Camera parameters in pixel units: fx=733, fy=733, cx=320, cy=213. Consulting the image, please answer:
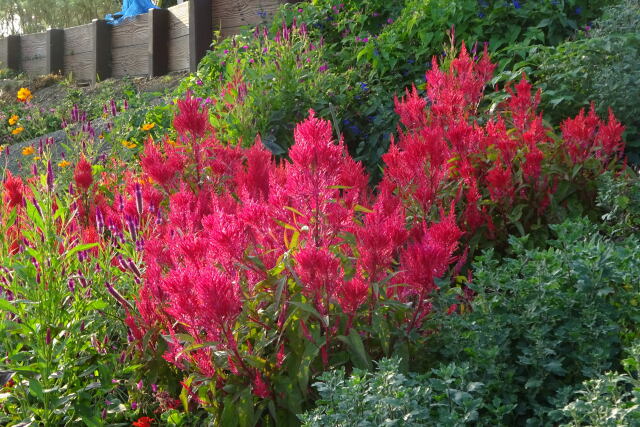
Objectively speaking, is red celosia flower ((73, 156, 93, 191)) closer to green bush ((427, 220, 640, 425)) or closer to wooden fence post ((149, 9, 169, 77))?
green bush ((427, 220, 640, 425))

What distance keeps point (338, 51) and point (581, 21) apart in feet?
8.01

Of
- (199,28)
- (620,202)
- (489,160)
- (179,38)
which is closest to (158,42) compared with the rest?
(179,38)

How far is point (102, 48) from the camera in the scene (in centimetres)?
1473

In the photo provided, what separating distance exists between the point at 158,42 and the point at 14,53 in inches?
303

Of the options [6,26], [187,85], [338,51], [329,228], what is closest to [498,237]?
[329,228]

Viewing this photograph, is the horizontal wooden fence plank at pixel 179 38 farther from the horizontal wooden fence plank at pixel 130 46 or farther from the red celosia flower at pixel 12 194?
the red celosia flower at pixel 12 194

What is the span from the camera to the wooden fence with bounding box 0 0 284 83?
10.8 m

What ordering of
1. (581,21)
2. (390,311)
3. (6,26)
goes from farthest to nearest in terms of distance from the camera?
(6,26) → (581,21) → (390,311)

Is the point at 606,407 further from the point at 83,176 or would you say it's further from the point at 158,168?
the point at 83,176

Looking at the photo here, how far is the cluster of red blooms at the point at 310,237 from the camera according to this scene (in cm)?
216

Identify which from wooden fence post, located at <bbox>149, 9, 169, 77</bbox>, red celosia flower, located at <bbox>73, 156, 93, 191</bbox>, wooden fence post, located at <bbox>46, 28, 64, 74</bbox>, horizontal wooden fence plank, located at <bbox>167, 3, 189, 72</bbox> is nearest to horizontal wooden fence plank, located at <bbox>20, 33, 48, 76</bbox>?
wooden fence post, located at <bbox>46, 28, 64, 74</bbox>

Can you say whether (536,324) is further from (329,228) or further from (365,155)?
(365,155)

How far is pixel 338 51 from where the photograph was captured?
7547mm

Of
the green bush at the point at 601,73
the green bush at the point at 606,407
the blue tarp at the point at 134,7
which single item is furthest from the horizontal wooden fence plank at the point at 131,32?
the green bush at the point at 606,407
